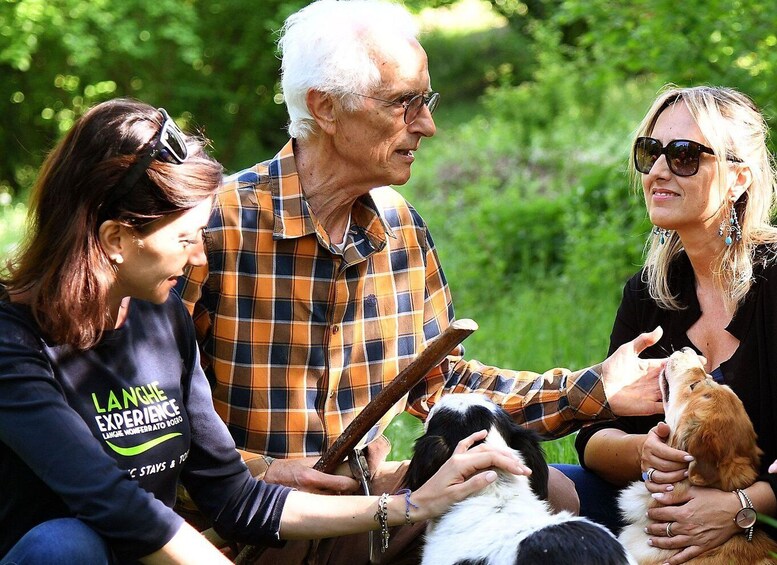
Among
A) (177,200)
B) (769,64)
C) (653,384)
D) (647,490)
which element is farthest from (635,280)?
(769,64)

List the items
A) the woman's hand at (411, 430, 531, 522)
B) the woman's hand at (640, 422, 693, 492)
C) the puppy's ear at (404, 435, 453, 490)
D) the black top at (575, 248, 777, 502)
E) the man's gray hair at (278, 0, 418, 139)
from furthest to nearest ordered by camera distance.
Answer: the man's gray hair at (278, 0, 418, 139) → the black top at (575, 248, 777, 502) → the woman's hand at (640, 422, 693, 492) → the puppy's ear at (404, 435, 453, 490) → the woman's hand at (411, 430, 531, 522)

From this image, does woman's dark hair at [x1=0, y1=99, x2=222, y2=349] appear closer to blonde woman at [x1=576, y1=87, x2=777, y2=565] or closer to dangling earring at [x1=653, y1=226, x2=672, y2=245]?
blonde woman at [x1=576, y1=87, x2=777, y2=565]

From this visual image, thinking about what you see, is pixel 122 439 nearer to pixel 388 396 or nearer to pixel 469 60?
pixel 388 396

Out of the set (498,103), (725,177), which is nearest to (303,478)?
(725,177)

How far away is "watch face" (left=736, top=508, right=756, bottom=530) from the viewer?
132 inches

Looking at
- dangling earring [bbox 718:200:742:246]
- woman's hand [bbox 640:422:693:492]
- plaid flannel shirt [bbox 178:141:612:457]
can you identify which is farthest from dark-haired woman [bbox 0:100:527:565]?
dangling earring [bbox 718:200:742:246]

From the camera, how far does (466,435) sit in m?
3.33

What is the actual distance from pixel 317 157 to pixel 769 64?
3.91m

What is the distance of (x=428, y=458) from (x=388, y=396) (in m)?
0.29

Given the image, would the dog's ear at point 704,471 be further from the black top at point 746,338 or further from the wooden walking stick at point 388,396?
the wooden walking stick at point 388,396

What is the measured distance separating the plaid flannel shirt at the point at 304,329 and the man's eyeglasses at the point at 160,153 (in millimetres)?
823

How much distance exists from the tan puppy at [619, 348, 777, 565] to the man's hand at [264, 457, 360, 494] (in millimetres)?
1125

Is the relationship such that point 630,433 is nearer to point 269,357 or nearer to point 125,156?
point 269,357

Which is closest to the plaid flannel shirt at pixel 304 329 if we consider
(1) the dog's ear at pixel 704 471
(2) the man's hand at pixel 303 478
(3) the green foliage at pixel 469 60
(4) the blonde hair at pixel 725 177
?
(2) the man's hand at pixel 303 478
